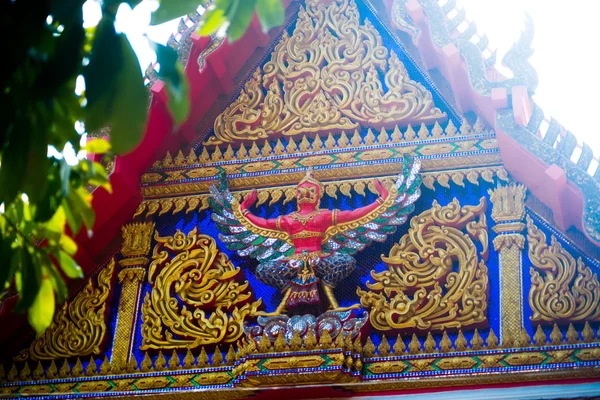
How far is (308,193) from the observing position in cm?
641

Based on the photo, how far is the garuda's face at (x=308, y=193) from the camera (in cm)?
640

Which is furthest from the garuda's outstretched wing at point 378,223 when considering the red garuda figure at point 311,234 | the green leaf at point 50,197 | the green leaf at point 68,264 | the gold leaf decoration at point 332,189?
the green leaf at point 50,197

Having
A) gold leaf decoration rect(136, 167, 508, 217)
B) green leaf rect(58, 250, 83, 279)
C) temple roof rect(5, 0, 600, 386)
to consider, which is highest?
temple roof rect(5, 0, 600, 386)

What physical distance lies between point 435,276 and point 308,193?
94 centimetres

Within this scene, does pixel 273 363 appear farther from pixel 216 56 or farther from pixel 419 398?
pixel 216 56

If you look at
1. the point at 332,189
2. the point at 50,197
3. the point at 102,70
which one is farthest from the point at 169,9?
the point at 332,189

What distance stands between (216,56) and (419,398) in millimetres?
2615

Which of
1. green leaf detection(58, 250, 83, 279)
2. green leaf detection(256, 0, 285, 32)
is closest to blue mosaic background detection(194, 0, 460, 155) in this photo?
green leaf detection(58, 250, 83, 279)

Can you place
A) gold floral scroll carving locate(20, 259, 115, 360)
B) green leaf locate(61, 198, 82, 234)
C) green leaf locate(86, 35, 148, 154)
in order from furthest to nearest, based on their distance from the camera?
1. gold floral scroll carving locate(20, 259, 115, 360)
2. green leaf locate(61, 198, 82, 234)
3. green leaf locate(86, 35, 148, 154)

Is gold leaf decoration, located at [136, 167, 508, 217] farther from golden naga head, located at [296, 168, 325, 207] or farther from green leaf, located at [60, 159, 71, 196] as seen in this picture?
green leaf, located at [60, 159, 71, 196]

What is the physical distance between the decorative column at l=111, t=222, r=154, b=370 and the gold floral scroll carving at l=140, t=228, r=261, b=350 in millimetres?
69

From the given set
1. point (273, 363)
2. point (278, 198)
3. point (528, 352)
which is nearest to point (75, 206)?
point (273, 363)

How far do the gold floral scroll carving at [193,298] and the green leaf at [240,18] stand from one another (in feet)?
11.7

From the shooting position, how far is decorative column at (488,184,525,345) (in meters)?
5.78
